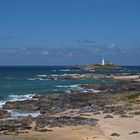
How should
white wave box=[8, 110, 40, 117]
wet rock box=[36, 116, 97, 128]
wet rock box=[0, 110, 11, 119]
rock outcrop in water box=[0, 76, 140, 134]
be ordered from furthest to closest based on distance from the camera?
1. white wave box=[8, 110, 40, 117]
2. wet rock box=[0, 110, 11, 119]
3. rock outcrop in water box=[0, 76, 140, 134]
4. wet rock box=[36, 116, 97, 128]

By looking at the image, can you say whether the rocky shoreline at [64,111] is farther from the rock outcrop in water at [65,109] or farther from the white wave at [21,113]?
the white wave at [21,113]

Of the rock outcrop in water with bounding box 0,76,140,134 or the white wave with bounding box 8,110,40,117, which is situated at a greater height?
the rock outcrop in water with bounding box 0,76,140,134

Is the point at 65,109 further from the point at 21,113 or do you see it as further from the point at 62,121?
the point at 62,121

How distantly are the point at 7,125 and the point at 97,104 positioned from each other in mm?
16423

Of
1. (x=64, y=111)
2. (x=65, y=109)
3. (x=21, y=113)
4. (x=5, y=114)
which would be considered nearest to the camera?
(x=5, y=114)

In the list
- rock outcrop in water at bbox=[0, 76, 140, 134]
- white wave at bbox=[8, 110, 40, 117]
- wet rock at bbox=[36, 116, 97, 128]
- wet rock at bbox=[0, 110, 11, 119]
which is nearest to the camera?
wet rock at bbox=[36, 116, 97, 128]

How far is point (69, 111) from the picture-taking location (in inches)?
1727

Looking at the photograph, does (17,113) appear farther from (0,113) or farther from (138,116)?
(138,116)

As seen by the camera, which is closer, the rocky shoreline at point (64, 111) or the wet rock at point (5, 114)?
the rocky shoreline at point (64, 111)

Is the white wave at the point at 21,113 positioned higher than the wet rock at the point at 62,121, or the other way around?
the wet rock at the point at 62,121

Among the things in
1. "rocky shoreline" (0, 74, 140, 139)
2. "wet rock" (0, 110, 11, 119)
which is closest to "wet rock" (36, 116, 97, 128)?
"rocky shoreline" (0, 74, 140, 139)

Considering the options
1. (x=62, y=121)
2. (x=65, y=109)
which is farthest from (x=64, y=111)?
(x=62, y=121)

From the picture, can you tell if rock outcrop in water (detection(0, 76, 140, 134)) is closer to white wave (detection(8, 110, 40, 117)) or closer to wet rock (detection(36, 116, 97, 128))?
wet rock (detection(36, 116, 97, 128))

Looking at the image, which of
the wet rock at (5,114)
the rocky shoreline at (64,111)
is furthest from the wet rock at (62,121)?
the wet rock at (5,114)
